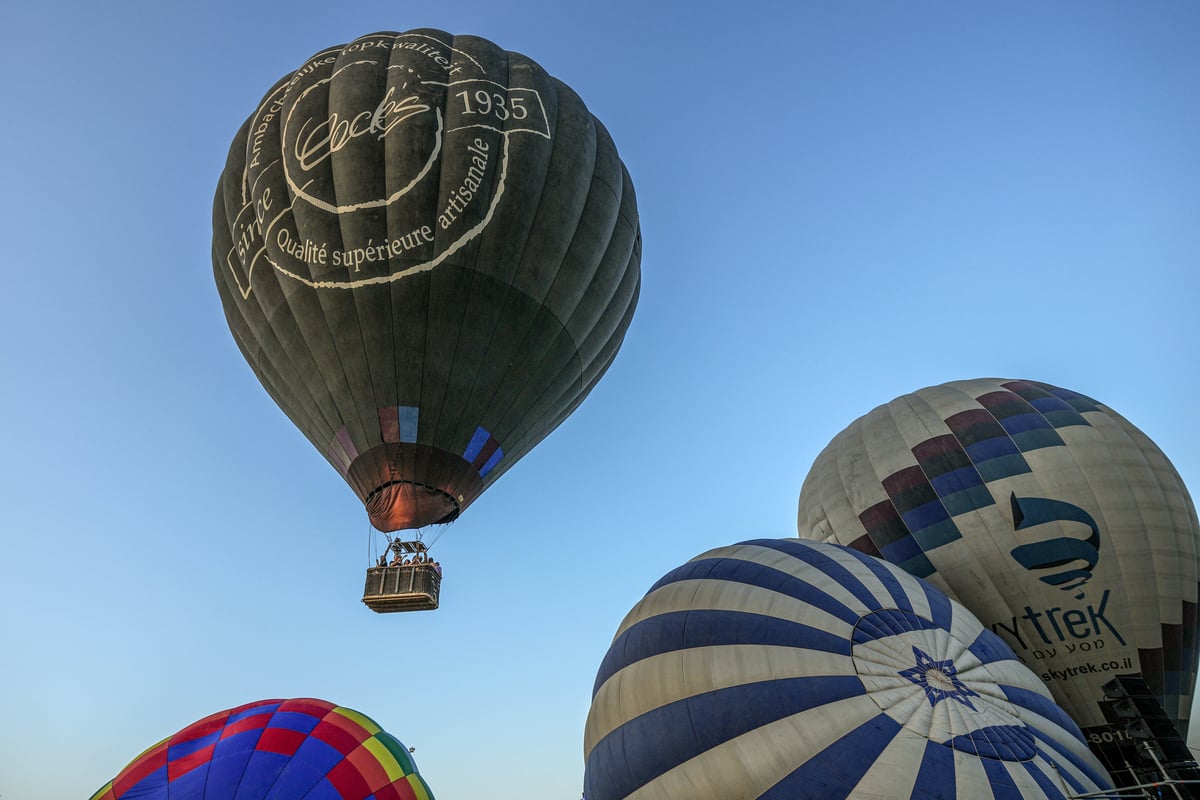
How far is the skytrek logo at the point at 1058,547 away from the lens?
29.2 feet

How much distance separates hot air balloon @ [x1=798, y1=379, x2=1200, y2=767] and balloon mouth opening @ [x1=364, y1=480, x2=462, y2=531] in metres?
6.19

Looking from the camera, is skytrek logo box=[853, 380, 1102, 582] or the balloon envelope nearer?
skytrek logo box=[853, 380, 1102, 582]

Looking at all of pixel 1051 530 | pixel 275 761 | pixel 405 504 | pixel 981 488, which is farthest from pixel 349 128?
pixel 1051 530

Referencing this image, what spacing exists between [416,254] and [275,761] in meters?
6.97

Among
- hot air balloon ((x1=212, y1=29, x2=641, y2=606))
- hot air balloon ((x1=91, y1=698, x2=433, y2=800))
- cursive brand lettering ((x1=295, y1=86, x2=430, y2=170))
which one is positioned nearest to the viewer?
hot air balloon ((x1=91, y1=698, x2=433, y2=800))

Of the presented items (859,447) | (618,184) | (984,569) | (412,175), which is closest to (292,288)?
(412,175)

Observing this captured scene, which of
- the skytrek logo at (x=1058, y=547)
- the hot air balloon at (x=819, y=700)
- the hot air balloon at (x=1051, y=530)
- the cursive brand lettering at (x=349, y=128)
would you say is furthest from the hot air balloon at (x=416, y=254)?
the skytrek logo at (x=1058, y=547)

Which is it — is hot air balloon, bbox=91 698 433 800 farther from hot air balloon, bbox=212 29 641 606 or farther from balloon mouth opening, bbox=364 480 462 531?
hot air balloon, bbox=212 29 641 606

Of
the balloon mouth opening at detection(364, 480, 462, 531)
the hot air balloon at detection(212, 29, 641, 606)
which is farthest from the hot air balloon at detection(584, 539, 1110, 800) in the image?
the hot air balloon at detection(212, 29, 641, 606)

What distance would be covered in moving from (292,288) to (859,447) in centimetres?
895

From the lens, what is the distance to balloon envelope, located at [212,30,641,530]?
368 inches

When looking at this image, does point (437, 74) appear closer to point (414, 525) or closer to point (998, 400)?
point (414, 525)

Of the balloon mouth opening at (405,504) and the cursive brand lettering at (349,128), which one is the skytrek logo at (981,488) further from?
the cursive brand lettering at (349,128)

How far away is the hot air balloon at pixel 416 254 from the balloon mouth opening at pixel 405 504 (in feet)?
0.08
